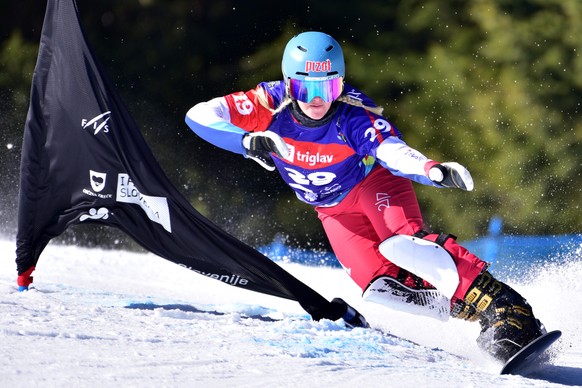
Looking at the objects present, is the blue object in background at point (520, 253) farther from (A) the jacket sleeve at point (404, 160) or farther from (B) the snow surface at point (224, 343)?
(A) the jacket sleeve at point (404, 160)

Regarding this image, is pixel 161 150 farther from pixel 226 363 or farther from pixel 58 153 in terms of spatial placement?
pixel 226 363

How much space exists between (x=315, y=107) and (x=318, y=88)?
0.09 meters

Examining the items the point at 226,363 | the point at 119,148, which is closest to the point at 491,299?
the point at 226,363

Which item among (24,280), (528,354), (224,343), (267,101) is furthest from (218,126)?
(528,354)

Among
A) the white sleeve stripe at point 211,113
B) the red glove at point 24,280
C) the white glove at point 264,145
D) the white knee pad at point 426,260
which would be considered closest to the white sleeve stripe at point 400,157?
the white knee pad at point 426,260

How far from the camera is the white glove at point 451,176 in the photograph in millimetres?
3031

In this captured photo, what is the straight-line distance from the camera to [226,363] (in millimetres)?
2809

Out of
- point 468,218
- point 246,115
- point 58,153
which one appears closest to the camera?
point 246,115

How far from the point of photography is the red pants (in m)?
3.79

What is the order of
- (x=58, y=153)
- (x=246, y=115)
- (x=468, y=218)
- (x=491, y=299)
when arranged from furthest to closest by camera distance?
(x=468, y=218) → (x=58, y=153) → (x=246, y=115) → (x=491, y=299)

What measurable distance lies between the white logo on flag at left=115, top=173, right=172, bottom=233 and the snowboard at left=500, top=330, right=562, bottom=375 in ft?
5.57

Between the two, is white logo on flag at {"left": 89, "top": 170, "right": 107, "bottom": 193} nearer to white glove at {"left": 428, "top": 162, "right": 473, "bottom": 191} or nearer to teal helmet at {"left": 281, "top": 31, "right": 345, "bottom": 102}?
teal helmet at {"left": 281, "top": 31, "right": 345, "bottom": 102}

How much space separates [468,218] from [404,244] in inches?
222

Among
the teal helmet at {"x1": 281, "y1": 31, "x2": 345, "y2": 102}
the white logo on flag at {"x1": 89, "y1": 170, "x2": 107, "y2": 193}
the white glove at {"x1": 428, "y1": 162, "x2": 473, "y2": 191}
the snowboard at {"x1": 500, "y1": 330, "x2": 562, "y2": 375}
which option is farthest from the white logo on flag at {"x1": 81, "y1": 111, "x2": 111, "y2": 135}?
the snowboard at {"x1": 500, "y1": 330, "x2": 562, "y2": 375}
